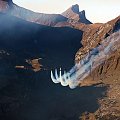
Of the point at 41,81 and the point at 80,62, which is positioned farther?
the point at 80,62

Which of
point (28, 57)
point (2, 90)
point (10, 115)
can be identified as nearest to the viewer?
point (10, 115)

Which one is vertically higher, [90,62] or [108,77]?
[90,62]

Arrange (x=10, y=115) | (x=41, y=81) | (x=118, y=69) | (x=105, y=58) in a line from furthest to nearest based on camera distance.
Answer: (x=105, y=58) < (x=118, y=69) < (x=41, y=81) < (x=10, y=115)

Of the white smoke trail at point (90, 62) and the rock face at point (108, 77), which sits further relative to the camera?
the white smoke trail at point (90, 62)

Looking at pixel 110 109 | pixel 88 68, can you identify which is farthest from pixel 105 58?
pixel 110 109

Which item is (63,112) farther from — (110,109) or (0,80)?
(0,80)

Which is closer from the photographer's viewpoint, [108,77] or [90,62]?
[108,77]

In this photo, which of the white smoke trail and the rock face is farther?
the white smoke trail

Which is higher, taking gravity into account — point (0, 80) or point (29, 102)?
point (0, 80)
